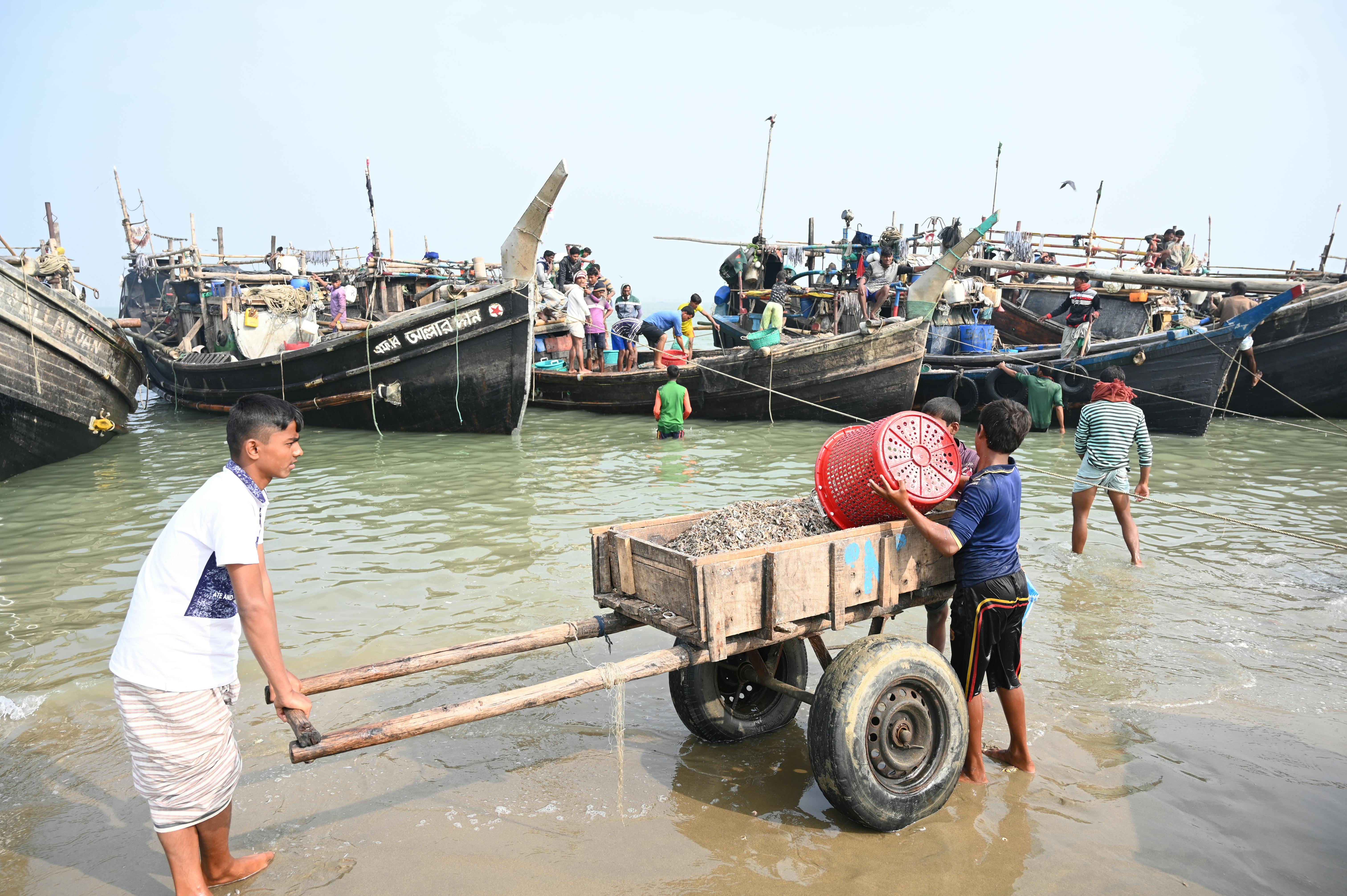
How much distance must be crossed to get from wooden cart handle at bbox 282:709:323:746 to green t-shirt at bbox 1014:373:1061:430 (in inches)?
547

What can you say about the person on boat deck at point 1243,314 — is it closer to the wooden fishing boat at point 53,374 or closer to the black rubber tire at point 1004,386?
the black rubber tire at point 1004,386

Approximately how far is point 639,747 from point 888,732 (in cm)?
129

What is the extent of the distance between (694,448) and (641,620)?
968cm

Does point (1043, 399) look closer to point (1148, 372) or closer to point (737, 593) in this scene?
point (1148, 372)

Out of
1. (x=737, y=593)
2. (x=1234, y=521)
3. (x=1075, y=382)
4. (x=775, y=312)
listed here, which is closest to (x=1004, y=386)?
(x=1075, y=382)

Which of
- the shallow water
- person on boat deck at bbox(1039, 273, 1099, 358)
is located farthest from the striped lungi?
person on boat deck at bbox(1039, 273, 1099, 358)

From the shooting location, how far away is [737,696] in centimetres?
410

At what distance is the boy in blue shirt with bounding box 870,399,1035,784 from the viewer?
3.41 metres

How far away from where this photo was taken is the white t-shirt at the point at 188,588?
258 centimetres

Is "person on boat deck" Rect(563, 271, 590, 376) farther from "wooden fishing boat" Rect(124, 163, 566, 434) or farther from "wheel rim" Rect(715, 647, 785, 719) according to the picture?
"wheel rim" Rect(715, 647, 785, 719)

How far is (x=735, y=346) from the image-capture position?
19031 mm

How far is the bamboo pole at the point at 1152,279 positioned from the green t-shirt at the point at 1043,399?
2163mm

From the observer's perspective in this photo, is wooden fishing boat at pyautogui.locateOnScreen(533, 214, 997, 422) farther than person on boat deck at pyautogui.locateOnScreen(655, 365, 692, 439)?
Yes

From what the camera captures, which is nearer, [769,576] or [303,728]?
[303,728]
